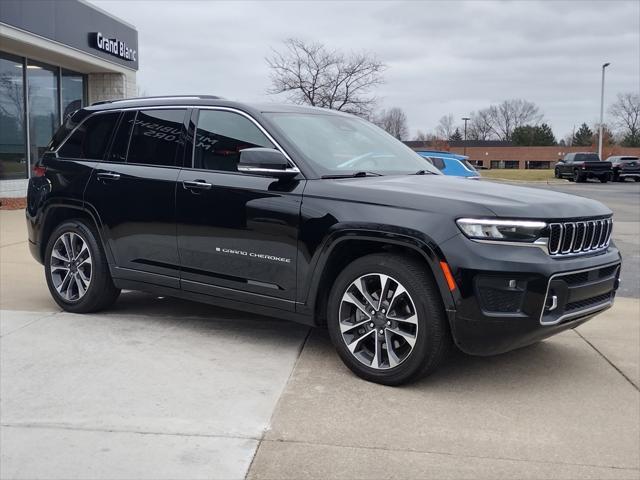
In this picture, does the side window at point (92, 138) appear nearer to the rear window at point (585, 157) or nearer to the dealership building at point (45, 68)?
the dealership building at point (45, 68)

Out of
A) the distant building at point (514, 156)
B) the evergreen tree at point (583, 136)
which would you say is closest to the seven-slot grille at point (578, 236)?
the distant building at point (514, 156)

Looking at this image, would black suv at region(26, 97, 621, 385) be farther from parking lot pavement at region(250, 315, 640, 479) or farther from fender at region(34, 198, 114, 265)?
parking lot pavement at region(250, 315, 640, 479)

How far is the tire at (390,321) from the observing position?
4023mm

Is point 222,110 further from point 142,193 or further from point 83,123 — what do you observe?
point 83,123

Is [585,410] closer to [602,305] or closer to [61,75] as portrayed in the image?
[602,305]

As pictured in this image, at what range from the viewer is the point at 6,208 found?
49.8 ft

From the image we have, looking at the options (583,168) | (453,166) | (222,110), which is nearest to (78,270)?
(222,110)

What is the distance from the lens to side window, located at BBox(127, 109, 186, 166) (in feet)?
17.5

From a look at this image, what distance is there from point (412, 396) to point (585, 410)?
3.38 feet

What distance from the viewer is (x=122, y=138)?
5.71m

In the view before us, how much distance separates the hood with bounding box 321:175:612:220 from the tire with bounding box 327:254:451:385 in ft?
1.27

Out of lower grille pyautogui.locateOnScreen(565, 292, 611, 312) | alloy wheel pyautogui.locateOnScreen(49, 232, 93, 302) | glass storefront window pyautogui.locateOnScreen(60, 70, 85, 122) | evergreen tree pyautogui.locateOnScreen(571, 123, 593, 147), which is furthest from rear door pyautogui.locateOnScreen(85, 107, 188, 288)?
evergreen tree pyautogui.locateOnScreen(571, 123, 593, 147)

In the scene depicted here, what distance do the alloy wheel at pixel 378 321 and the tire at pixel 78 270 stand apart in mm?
2428

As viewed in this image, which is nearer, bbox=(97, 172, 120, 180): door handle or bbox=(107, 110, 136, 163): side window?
bbox=(97, 172, 120, 180): door handle
